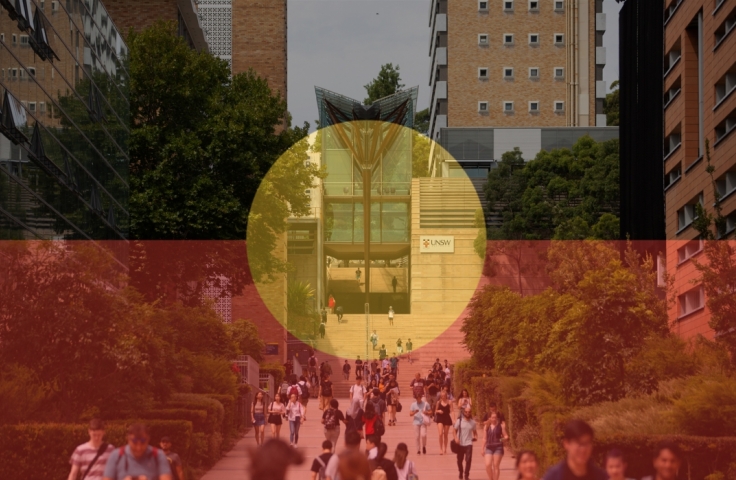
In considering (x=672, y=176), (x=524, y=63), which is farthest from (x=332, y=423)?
(x=524, y=63)

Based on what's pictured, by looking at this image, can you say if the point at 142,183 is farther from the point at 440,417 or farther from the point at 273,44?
the point at 273,44

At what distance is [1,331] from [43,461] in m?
5.32

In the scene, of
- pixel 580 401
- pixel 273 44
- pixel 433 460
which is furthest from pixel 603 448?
pixel 273 44

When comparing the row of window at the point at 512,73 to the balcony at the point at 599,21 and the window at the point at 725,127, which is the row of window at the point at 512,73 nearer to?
the balcony at the point at 599,21

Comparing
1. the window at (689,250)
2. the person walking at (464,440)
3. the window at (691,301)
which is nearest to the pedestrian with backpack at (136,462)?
the person walking at (464,440)

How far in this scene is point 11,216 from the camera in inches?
1224

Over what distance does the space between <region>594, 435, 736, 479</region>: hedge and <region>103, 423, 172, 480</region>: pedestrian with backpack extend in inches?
350

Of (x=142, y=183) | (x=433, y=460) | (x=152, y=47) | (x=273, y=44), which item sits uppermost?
(x=273, y=44)

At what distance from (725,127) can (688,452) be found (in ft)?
92.9

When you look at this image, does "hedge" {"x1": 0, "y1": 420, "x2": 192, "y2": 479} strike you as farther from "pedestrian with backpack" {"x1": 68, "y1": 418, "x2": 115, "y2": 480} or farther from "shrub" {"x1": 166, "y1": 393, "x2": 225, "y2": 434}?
"shrub" {"x1": 166, "y1": 393, "x2": 225, "y2": 434}

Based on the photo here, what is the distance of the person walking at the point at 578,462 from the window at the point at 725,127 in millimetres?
35648

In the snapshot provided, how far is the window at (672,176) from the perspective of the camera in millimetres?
54188

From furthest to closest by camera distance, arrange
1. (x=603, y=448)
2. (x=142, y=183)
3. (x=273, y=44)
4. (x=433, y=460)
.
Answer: (x=273, y=44)
(x=142, y=183)
(x=433, y=460)
(x=603, y=448)
